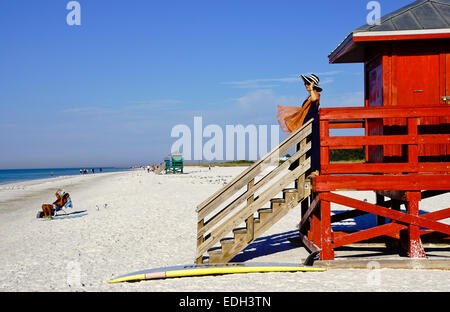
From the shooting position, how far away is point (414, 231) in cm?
721

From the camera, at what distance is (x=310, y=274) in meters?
6.91

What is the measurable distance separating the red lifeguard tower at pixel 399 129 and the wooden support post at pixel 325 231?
2cm

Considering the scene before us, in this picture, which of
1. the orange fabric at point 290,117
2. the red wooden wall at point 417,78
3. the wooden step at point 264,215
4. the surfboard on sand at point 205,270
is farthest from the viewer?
the orange fabric at point 290,117

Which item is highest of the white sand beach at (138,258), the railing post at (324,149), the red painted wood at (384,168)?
the railing post at (324,149)

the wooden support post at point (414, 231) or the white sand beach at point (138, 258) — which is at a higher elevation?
the wooden support post at point (414, 231)

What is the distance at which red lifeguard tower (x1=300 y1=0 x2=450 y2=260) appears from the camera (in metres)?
7.10

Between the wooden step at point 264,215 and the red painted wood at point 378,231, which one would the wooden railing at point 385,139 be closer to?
the red painted wood at point 378,231

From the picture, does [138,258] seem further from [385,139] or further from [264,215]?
[385,139]

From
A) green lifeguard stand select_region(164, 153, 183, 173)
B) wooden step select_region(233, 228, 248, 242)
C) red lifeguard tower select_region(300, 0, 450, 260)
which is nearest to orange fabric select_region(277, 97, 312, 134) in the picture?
red lifeguard tower select_region(300, 0, 450, 260)

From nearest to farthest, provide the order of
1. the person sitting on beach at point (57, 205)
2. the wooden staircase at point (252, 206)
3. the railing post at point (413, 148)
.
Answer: the railing post at point (413, 148), the wooden staircase at point (252, 206), the person sitting on beach at point (57, 205)

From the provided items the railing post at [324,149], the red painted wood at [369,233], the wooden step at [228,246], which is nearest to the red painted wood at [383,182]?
the railing post at [324,149]

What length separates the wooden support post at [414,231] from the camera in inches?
282
